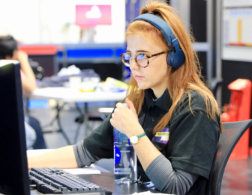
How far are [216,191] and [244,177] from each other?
8.24 ft

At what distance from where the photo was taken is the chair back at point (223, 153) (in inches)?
51.3

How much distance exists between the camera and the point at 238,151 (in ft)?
14.5

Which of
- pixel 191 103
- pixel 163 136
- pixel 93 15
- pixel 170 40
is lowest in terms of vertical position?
pixel 163 136

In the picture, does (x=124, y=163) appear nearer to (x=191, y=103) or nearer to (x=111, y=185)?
(x=111, y=185)

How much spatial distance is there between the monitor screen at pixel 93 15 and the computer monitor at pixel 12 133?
24.0 feet

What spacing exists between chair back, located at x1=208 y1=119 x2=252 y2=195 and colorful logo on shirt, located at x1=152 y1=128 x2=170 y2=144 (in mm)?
187

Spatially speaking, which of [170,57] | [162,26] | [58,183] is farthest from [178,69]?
[58,183]

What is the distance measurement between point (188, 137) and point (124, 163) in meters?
0.24

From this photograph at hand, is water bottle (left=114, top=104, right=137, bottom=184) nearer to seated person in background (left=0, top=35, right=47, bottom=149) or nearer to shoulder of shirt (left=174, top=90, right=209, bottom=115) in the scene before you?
shoulder of shirt (left=174, top=90, right=209, bottom=115)

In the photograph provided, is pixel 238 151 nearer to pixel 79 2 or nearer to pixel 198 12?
pixel 198 12

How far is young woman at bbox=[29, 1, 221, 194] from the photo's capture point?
4.13 feet

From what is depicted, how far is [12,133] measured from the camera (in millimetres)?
904

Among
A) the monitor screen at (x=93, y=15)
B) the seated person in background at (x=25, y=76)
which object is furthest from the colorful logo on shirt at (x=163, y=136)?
the monitor screen at (x=93, y=15)

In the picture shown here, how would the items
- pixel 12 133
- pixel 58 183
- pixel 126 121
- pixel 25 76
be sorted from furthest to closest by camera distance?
pixel 25 76 → pixel 126 121 → pixel 58 183 → pixel 12 133
